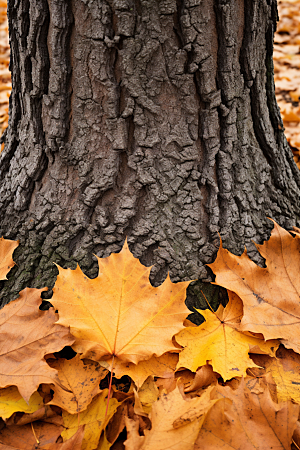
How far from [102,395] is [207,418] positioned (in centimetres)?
32

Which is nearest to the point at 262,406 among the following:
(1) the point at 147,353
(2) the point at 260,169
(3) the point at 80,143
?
(1) the point at 147,353

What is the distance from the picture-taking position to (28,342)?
3.39 ft

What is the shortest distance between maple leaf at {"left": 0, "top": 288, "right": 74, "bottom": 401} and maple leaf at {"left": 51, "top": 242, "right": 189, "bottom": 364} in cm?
7

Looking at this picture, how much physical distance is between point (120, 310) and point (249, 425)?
1.57 feet

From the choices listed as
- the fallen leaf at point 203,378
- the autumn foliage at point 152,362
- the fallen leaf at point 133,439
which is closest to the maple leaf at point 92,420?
the autumn foliage at point 152,362

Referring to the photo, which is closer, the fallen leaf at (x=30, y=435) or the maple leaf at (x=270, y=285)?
the fallen leaf at (x=30, y=435)

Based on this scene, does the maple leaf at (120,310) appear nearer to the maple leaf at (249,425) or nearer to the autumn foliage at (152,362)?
the autumn foliage at (152,362)

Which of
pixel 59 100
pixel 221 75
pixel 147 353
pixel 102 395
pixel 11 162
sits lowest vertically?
pixel 102 395

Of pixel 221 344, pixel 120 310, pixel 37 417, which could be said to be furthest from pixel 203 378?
pixel 37 417

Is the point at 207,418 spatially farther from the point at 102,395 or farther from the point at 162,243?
the point at 162,243

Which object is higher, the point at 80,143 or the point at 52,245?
the point at 80,143

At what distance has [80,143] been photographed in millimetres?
1173

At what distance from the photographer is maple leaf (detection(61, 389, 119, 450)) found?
2.87 ft

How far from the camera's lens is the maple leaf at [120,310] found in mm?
1019
